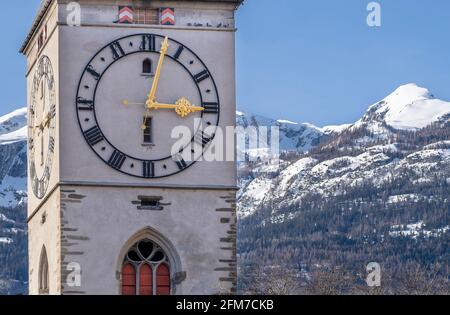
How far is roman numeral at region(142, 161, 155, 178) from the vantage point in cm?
8356

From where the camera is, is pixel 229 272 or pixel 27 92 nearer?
pixel 229 272

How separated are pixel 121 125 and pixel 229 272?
5682mm

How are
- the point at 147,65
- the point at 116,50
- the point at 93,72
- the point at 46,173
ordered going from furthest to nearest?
1. the point at 46,173
2. the point at 147,65
3. the point at 116,50
4. the point at 93,72

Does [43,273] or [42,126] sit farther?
[42,126]

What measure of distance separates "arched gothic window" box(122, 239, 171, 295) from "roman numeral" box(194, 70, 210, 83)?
5.28 m

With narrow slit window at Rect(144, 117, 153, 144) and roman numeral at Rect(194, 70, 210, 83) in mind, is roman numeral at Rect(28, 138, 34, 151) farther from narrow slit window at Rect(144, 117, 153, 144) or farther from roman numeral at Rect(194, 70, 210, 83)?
roman numeral at Rect(194, 70, 210, 83)

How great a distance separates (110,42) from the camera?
84.0 m

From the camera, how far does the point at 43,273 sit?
285 ft

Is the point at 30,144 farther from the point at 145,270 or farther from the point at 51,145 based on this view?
the point at 145,270

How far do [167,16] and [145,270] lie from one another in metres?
8.01

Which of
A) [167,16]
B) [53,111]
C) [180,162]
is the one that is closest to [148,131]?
[180,162]
